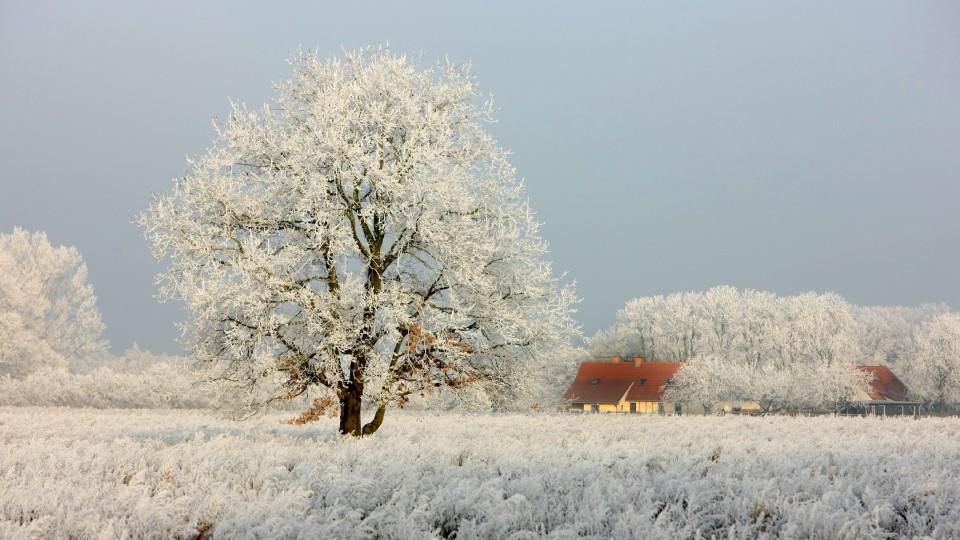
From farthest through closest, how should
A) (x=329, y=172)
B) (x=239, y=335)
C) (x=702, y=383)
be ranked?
(x=702, y=383) → (x=329, y=172) → (x=239, y=335)

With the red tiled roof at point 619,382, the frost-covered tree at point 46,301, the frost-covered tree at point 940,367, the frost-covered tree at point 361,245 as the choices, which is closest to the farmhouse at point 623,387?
the red tiled roof at point 619,382

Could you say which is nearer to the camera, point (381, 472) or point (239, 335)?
point (381, 472)

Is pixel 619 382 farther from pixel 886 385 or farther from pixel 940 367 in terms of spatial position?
pixel 940 367

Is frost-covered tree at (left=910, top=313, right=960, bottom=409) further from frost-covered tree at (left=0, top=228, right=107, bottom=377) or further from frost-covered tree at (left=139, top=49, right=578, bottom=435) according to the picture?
frost-covered tree at (left=0, top=228, right=107, bottom=377)

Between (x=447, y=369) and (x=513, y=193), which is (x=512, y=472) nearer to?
(x=447, y=369)

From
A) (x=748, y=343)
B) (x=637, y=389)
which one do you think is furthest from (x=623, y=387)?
(x=748, y=343)

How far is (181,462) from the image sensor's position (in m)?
9.77

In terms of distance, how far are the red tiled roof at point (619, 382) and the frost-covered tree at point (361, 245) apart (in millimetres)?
53679

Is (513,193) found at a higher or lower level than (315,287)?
higher

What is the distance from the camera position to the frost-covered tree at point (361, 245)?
1343cm

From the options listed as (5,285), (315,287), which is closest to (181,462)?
(315,287)

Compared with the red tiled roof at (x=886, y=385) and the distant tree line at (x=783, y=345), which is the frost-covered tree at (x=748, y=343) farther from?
the red tiled roof at (x=886, y=385)

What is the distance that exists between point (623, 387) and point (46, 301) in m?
A: 47.1

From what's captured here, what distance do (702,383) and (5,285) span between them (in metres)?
50.1
